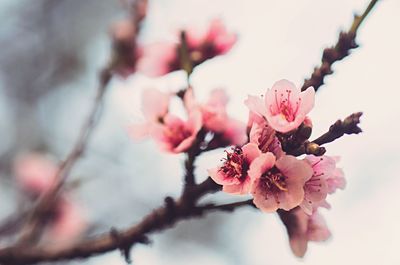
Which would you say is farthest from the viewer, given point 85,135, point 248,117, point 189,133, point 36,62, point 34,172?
point 36,62

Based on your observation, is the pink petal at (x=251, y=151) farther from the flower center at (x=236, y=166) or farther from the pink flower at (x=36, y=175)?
the pink flower at (x=36, y=175)

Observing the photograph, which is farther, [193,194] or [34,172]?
[34,172]

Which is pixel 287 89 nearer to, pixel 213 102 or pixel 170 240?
pixel 213 102

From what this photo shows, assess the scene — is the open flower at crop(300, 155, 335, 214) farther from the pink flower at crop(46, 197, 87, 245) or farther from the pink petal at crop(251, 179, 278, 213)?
the pink flower at crop(46, 197, 87, 245)

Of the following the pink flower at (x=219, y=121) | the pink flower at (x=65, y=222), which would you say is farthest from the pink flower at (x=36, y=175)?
the pink flower at (x=219, y=121)

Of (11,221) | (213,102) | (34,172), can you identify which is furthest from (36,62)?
(213,102)

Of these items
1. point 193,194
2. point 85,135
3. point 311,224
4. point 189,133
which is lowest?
point 311,224

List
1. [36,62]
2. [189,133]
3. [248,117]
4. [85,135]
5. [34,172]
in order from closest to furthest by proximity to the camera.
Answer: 1. [248,117]
2. [189,133]
3. [85,135]
4. [34,172]
5. [36,62]

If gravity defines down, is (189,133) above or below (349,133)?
above
